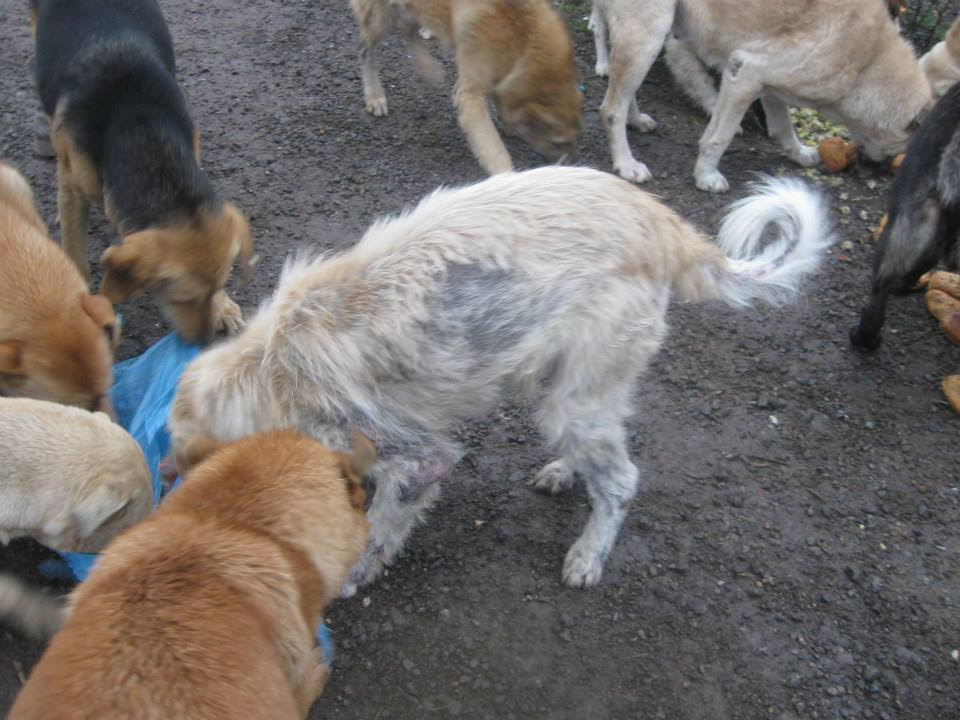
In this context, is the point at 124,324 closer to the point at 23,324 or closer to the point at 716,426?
the point at 23,324

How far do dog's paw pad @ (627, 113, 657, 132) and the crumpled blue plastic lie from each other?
12.1 ft

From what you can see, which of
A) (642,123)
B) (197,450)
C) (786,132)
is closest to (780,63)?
(786,132)

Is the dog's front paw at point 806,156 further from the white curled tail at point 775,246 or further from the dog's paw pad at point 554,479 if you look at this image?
the dog's paw pad at point 554,479

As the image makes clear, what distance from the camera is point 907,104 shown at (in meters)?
5.36

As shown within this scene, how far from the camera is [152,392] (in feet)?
12.1

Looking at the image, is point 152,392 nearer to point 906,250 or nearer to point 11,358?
point 11,358

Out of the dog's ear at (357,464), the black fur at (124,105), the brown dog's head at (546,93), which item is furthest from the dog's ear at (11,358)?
the brown dog's head at (546,93)

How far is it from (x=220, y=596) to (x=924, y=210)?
3.67 m

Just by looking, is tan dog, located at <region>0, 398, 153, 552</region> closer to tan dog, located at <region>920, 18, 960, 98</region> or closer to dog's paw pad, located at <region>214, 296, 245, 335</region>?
dog's paw pad, located at <region>214, 296, 245, 335</region>

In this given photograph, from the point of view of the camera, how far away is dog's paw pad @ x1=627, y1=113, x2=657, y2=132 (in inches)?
236

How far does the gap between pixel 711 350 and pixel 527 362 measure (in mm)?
1997

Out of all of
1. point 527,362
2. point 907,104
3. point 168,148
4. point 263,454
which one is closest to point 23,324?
point 168,148

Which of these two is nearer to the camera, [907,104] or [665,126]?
[907,104]

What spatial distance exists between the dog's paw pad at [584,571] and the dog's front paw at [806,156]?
3691mm
